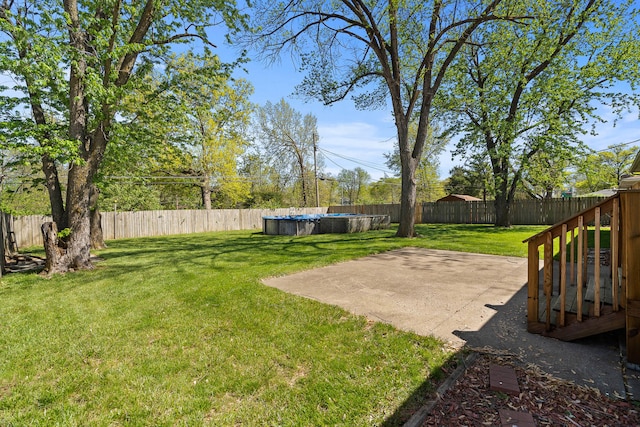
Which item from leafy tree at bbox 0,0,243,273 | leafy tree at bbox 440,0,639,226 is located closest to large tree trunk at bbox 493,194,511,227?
leafy tree at bbox 440,0,639,226

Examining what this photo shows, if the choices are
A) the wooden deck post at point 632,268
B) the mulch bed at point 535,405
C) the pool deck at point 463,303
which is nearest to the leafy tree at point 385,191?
the pool deck at point 463,303

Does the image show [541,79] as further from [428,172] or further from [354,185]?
[354,185]

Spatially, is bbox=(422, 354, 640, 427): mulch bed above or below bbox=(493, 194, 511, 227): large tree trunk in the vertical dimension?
below

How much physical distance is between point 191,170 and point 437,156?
879 inches

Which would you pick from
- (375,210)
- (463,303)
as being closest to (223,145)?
(375,210)

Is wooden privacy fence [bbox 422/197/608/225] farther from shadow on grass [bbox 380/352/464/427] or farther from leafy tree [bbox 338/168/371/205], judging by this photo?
leafy tree [bbox 338/168/371/205]

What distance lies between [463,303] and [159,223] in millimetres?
16104

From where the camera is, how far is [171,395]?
6.90 ft

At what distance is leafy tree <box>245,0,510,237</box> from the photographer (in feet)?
31.6

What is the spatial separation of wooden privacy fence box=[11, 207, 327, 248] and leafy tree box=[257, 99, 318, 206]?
21.0 ft

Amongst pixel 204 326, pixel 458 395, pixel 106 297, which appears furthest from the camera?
pixel 106 297

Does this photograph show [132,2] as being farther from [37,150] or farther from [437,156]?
[437,156]

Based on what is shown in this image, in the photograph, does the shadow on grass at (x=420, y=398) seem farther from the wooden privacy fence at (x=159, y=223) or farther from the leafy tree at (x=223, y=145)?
the leafy tree at (x=223, y=145)

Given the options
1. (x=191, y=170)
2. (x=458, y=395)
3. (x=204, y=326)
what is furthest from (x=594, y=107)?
(x=191, y=170)
